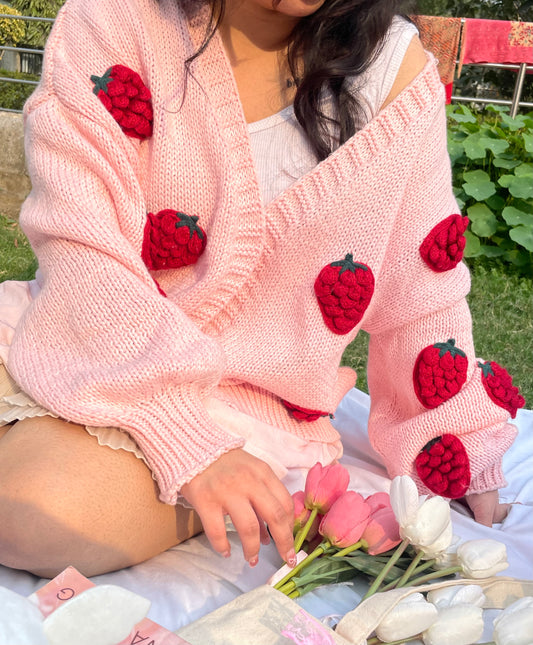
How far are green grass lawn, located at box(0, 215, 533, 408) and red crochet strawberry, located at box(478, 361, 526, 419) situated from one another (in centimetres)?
109

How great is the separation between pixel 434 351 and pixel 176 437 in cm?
56

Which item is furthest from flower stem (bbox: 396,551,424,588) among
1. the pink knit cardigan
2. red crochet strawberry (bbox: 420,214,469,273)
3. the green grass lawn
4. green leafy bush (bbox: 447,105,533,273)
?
green leafy bush (bbox: 447,105,533,273)

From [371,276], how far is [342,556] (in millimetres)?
520

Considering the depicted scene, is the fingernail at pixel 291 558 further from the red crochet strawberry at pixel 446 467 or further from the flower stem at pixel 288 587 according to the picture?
the red crochet strawberry at pixel 446 467

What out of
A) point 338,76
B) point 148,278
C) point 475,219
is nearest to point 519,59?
point 475,219

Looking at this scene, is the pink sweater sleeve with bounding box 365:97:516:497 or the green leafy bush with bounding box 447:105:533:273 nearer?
the pink sweater sleeve with bounding box 365:97:516:497

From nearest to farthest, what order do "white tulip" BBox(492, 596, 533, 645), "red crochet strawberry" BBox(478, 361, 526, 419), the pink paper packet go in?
the pink paper packet < "white tulip" BBox(492, 596, 533, 645) < "red crochet strawberry" BBox(478, 361, 526, 419)

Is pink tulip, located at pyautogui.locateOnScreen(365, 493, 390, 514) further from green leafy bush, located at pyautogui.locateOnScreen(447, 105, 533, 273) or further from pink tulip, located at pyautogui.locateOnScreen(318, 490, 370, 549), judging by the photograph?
green leafy bush, located at pyautogui.locateOnScreen(447, 105, 533, 273)

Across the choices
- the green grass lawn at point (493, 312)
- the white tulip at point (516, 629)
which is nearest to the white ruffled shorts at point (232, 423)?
the white tulip at point (516, 629)

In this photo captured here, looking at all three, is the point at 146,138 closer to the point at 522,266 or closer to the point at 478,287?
the point at 478,287

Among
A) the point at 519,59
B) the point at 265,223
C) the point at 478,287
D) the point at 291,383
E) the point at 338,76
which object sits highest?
the point at 519,59

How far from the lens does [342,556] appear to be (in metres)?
1.08

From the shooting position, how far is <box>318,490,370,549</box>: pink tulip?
1059 millimetres

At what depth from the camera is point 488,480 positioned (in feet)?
4.76
